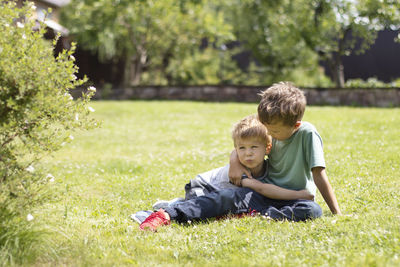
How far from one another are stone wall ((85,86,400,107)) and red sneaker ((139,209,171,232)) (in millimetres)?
11617

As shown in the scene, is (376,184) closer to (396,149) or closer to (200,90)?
(396,149)

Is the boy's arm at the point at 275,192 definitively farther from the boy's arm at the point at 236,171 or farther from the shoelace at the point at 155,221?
the shoelace at the point at 155,221

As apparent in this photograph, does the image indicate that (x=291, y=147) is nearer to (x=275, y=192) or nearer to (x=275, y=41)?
(x=275, y=192)

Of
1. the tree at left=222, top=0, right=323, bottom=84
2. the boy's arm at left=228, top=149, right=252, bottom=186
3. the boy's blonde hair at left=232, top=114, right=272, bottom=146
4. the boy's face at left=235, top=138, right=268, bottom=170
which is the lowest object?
the boy's arm at left=228, top=149, right=252, bottom=186

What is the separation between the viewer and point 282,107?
403cm

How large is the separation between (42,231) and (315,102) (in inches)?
515

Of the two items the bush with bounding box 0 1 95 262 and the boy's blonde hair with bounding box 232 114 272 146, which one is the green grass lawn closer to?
the bush with bounding box 0 1 95 262

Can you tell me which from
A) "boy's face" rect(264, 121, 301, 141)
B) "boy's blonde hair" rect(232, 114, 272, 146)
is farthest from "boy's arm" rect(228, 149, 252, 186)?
"boy's face" rect(264, 121, 301, 141)

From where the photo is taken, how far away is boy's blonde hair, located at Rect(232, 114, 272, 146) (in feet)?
14.7

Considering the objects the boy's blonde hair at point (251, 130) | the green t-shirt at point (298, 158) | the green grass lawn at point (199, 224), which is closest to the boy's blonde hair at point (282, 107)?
the green t-shirt at point (298, 158)

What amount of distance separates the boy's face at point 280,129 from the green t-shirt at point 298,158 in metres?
0.05

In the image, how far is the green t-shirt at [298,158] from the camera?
4156mm

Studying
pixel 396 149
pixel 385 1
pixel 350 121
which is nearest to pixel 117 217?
pixel 396 149

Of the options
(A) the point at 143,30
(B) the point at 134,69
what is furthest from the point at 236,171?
(B) the point at 134,69
